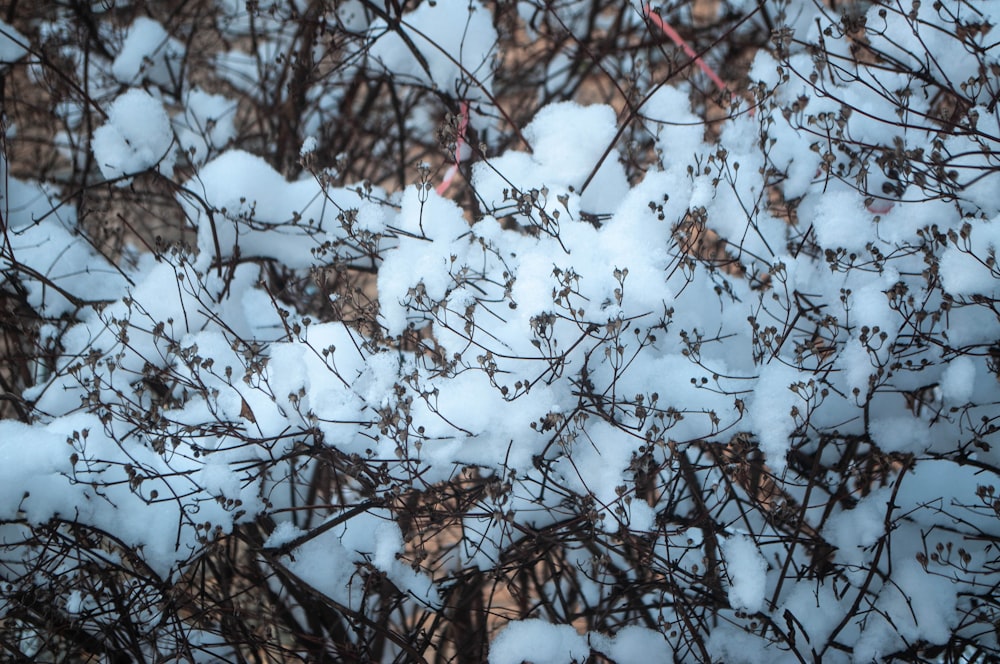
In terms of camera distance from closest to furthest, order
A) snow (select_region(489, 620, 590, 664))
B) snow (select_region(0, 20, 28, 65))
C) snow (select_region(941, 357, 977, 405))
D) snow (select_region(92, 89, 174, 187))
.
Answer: snow (select_region(941, 357, 977, 405)) < snow (select_region(489, 620, 590, 664)) < snow (select_region(92, 89, 174, 187)) < snow (select_region(0, 20, 28, 65))

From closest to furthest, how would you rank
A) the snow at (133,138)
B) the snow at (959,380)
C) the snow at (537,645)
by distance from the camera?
the snow at (959,380), the snow at (537,645), the snow at (133,138)

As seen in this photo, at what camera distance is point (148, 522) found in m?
2.44

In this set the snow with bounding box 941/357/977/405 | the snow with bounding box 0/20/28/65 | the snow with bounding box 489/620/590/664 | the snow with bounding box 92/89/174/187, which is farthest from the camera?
the snow with bounding box 0/20/28/65

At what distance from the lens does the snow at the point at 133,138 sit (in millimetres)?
2895

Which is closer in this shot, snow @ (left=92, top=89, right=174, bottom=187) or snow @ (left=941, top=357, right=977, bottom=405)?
snow @ (left=941, top=357, right=977, bottom=405)

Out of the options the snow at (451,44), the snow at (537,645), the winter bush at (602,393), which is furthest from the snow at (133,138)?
the snow at (537,645)

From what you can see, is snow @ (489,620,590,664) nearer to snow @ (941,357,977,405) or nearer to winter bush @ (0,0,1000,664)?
winter bush @ (0,0,1000,664)

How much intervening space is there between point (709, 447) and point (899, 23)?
4.74 ft

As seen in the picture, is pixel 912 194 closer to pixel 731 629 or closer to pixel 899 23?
pixel 899 23

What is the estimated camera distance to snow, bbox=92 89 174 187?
2895 millimetres

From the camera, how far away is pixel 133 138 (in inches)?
115

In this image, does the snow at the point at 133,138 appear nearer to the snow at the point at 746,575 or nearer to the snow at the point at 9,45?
the snow at the point at 9,45

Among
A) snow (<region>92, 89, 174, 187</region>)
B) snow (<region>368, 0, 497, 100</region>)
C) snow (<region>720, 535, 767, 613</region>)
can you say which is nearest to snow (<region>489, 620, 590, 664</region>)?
snow (<region>720, 535, 767, 613</region>)

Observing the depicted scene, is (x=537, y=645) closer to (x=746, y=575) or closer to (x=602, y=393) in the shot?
(x=746, y=575)
